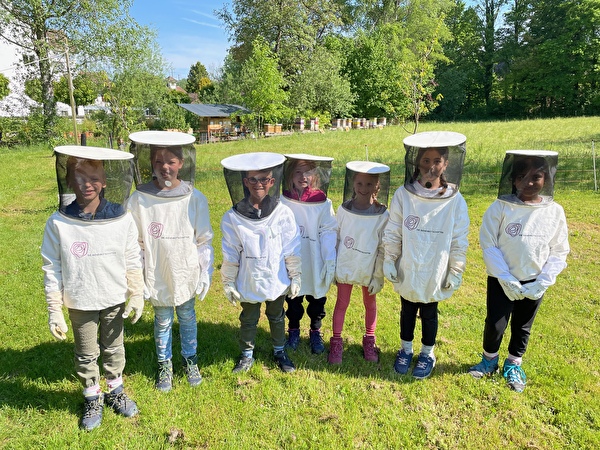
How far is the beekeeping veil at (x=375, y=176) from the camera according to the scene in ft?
11.1

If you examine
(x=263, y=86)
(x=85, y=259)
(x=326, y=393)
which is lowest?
(x=326, y=393)

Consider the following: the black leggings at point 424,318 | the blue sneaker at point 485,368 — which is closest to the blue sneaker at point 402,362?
the black leggings at point 424,318

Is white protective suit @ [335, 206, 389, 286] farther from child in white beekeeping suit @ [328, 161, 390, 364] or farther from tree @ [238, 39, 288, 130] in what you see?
tree @ [238, 39, 288, 130]

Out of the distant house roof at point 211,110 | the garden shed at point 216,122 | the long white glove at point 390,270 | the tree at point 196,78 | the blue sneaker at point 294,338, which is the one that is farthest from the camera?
the tree at point 196,78

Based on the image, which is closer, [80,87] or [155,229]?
[155,229]

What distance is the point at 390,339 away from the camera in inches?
165

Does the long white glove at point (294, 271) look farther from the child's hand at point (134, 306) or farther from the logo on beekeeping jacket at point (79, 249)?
the logo on beekeeping jacket at point (79, 249)

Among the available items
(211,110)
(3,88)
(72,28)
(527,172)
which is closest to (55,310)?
(527,172)

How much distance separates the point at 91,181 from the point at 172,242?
0.73 metres

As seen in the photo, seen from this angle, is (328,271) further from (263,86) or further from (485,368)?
(263,86)

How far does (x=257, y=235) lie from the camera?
3.18 meters

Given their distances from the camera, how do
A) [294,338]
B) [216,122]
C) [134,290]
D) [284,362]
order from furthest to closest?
1. [216,122]
2. [294,338]
3. [284,362]
4. [134,290]

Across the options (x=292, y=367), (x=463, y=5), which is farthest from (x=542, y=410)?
(x=463, y=5)

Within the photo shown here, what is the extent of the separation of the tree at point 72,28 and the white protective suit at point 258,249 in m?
21.9
